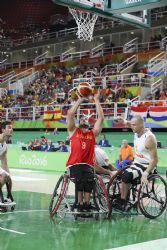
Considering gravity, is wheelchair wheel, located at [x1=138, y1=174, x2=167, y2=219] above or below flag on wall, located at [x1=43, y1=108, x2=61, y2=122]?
below

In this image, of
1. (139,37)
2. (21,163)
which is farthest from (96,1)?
(139,37)

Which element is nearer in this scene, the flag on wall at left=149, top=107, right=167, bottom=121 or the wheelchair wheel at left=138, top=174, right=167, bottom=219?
the wheelchair wheel at left=138, top=174, right=167, bottom=219

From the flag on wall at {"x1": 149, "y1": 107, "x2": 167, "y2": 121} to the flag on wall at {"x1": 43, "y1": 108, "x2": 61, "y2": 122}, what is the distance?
6.32m

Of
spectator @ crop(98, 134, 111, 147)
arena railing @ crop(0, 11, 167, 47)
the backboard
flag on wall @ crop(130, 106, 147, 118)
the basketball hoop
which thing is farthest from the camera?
arena railing @ crop(0, 11, 167, 47)

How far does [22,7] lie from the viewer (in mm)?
40250

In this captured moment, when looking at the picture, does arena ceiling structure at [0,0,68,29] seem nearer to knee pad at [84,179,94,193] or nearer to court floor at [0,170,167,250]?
court floor at [0,170,167,250]

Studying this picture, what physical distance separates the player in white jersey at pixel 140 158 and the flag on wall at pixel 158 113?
39.9ft

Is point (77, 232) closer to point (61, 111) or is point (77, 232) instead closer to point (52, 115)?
point (61, 111)

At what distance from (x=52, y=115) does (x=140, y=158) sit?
57.4ft

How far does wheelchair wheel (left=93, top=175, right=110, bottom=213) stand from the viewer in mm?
7225

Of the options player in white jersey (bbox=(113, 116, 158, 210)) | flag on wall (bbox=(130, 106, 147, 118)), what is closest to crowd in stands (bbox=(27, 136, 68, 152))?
flag on wall (bbox=(130, 106, 147, 118))

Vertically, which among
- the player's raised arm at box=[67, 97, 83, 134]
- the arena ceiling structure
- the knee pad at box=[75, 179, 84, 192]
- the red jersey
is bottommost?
the knee pad at box=[75, 179, 84, 192]

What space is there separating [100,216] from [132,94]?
17.0 metres

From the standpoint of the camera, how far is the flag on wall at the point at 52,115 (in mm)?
24594
